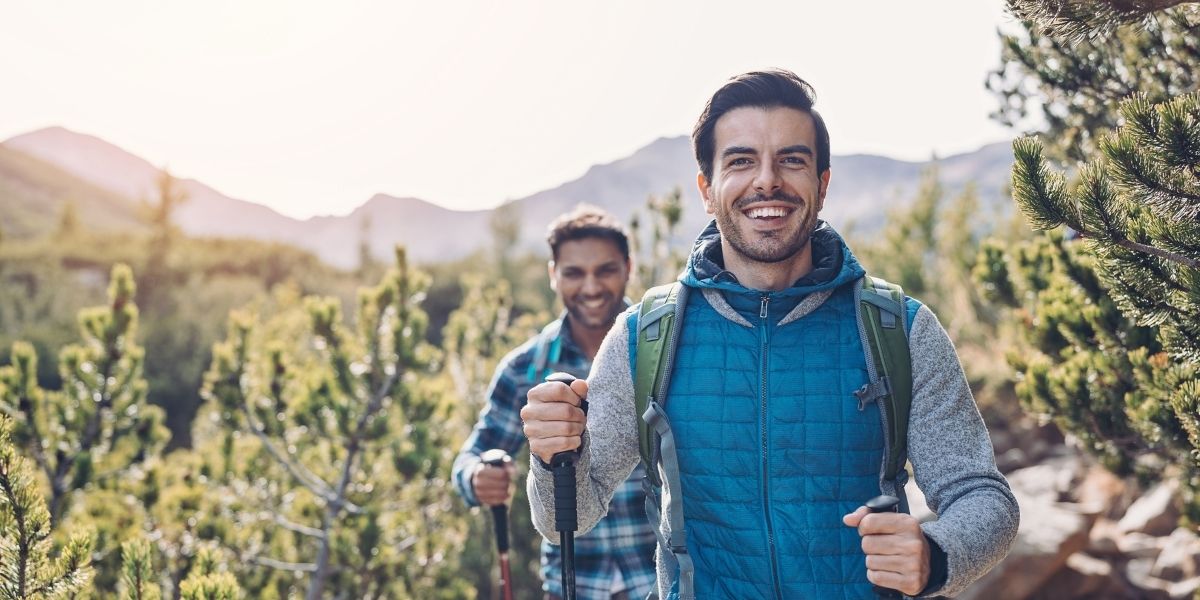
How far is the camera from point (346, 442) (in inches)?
197

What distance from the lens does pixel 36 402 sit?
4934 mm

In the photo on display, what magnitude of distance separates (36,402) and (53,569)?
3.59 meters

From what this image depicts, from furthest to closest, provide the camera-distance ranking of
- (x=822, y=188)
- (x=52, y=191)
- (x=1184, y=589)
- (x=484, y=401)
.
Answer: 1. (x=52, y=191)
2. (x=484, y=401)
3. (x=1184, y=589)
4. (x=822, y=188)

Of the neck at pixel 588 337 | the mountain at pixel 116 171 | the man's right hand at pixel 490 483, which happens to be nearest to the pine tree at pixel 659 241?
the neck at pixel 588 337

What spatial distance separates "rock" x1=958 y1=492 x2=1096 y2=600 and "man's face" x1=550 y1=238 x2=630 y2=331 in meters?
4.01

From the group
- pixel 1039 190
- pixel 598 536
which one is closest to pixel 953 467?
pixel 1039 190

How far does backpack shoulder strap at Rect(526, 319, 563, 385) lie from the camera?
352 centimetres

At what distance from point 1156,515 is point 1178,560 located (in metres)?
0.84

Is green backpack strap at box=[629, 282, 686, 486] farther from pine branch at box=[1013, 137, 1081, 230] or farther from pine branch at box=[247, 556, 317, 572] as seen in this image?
pine branch at box=[247, 556, 317, 572]

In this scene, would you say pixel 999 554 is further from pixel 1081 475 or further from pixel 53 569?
pixel 1081 475

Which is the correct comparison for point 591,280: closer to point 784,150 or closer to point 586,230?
point 586,230

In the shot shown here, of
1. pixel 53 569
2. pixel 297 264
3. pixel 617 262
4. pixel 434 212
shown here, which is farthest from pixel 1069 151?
pixel 434 212

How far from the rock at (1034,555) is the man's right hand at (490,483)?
14.2 ft

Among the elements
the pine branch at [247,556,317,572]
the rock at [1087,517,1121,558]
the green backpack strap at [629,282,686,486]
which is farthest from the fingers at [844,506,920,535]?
the rock at [1087,517,1121,558]
